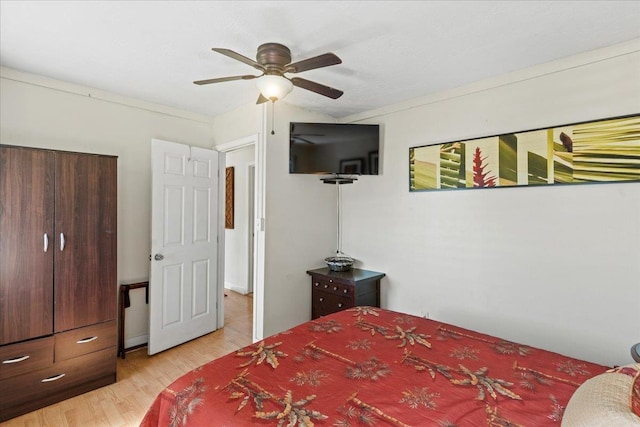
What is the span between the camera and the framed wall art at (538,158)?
2.02 meters

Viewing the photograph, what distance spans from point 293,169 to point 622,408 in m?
2.74

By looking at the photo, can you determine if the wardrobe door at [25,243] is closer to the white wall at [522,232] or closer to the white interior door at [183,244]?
the white interior door at [183,244]

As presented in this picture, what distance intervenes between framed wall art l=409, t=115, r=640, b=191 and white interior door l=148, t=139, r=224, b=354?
2.21 m

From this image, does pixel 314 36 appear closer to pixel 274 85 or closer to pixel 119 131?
pixel 274 85

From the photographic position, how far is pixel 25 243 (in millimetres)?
2141

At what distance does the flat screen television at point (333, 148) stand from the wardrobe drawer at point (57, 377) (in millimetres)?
2253

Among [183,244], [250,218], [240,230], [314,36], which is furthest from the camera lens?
[240,230]

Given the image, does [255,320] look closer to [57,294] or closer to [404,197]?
[57,294]

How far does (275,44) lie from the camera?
6.34 feet

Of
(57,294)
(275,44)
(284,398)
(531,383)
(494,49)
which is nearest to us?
(284,398)

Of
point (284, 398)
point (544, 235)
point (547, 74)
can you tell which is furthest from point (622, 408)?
point (547, 74)

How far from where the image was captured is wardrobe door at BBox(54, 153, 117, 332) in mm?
2277

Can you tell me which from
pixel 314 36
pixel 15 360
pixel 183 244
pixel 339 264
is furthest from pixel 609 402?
pixel 183 244

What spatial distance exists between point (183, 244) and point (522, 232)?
10.1 feet
